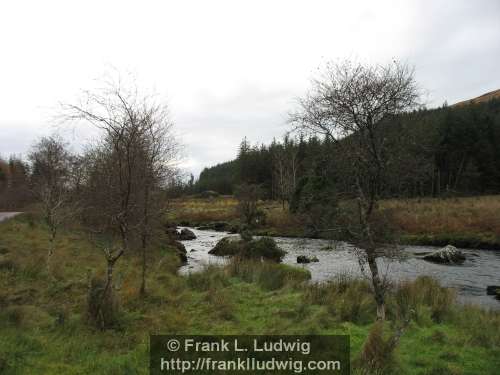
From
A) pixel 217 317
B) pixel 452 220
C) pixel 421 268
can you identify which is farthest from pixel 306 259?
pixel 452 220

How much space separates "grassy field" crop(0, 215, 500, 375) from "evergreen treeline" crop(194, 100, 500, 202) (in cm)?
323

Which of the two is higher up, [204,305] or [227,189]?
[227,189]

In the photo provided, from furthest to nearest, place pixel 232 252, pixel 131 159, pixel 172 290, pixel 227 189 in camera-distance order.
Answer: pixel 227 189
pixel 232 252
pixel 172 290
pixel 131 159

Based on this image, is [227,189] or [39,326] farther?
[227,189]

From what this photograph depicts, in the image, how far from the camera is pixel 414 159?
7.78 m

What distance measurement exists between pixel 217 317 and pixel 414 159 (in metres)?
6.05

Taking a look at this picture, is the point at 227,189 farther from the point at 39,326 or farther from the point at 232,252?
the point at 39,326

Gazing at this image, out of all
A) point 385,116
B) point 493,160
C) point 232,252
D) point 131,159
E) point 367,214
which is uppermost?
point 493,160

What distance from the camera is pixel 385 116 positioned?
805 centimetres

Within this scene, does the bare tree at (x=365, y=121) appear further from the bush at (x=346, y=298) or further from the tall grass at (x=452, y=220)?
the tall grass at (x=452, y=220)

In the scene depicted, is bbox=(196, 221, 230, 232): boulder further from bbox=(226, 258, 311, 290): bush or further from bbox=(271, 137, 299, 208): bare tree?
bbox=(226, 258, 311, 290): bush

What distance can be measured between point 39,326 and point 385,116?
8.73 meters

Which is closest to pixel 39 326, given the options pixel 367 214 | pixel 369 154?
pixel 367 214

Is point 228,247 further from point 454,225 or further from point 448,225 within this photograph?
point 454,225
